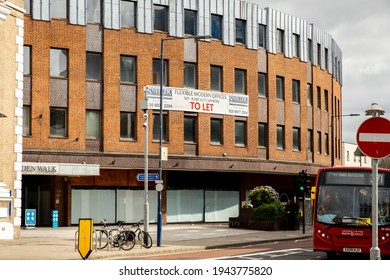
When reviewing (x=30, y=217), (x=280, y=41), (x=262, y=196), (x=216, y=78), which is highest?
(x=280, y=41)

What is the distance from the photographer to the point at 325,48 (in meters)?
63.4

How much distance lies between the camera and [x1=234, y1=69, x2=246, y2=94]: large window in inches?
2080

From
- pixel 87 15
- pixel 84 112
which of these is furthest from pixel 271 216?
pixel 87 15

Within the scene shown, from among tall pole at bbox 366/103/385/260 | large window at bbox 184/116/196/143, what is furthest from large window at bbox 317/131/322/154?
tall pole at bbox 366/103/385/260

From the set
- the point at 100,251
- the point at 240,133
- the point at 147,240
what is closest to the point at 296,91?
the point at 240,133

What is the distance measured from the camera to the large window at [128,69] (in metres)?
47.6

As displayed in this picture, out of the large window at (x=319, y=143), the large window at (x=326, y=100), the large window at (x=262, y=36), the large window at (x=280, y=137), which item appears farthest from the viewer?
the large window at (x=326, y=100)

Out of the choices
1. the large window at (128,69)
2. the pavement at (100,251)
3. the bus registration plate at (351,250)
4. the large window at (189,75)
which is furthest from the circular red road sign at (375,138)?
the large window at (189,75)

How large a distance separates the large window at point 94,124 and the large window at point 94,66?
2.25m

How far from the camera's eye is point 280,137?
56219mm

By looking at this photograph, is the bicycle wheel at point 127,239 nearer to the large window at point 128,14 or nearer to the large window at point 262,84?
the large window at point 128,14

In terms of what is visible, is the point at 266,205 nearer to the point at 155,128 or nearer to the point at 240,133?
the point at 155,128

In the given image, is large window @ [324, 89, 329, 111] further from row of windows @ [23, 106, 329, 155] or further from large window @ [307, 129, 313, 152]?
row of windows @ [23, 106, 329, 155]

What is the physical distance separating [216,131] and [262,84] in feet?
20.0
